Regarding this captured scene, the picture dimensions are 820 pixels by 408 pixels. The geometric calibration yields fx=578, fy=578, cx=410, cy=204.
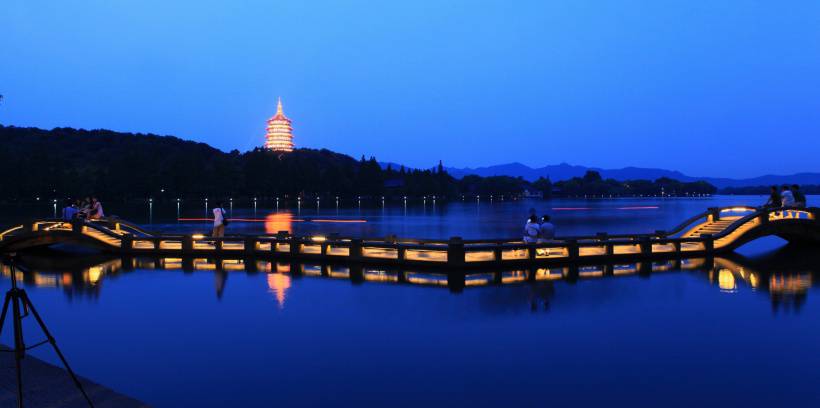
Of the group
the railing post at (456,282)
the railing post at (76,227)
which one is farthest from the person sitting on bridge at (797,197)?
the railing post at (76,227)

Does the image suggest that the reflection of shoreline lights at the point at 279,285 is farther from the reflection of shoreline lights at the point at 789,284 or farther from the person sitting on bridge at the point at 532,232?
the reflection of shoreline lights at the point at 789,284

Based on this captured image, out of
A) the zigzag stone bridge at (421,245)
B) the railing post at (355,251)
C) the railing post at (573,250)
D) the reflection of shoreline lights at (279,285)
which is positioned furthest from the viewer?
the railing post at (355,251)

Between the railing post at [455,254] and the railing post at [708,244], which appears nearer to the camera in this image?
Answer: the railing post at [455,254]

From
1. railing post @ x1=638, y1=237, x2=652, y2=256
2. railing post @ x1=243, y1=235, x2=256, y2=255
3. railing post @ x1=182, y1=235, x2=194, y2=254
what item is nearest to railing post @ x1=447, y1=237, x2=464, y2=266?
railing post @ x1=638, y1=237, x2=652, y2=256

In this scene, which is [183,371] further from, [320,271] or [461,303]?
[320,271]

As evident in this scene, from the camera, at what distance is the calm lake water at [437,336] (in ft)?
26.2

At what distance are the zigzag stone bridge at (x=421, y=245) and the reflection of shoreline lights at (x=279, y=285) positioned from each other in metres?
3.08

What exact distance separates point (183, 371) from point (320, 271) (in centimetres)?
1019

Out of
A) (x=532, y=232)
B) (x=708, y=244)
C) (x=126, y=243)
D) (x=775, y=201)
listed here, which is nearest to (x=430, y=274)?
(x=532, y=232)

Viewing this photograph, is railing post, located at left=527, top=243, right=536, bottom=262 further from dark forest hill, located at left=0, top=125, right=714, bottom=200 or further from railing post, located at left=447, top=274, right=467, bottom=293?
dark forest hill, located at left=0, top=125, right=714, bottom=200

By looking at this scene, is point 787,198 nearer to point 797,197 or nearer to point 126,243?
point 797,197

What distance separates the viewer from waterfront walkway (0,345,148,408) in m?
6.58

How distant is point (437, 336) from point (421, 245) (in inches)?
351

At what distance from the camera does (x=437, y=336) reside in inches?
426
